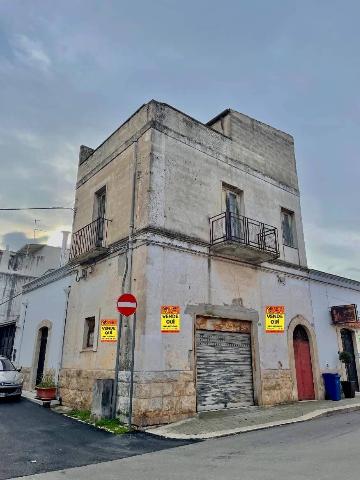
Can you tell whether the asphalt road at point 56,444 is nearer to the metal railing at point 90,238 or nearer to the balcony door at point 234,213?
the metal railing at point 90,238

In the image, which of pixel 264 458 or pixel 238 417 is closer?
pixel 264 458

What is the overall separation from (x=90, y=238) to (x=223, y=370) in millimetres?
6042

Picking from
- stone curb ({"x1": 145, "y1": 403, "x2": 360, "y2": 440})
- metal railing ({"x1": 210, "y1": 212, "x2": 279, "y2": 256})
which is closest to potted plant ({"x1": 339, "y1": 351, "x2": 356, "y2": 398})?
stone curb ({"x1": 145, "y1": 403, "x2": 360, "y2": 440})

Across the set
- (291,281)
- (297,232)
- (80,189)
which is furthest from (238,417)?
(80,189)

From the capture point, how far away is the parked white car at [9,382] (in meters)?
11.8

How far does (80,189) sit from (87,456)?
1027 centimetres

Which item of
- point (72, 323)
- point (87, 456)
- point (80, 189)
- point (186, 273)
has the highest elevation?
point (80, 189)

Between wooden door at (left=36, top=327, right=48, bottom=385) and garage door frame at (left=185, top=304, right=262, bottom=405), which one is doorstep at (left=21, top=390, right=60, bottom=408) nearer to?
wooden door at (left=36, top=327, right=48, bottom=385)

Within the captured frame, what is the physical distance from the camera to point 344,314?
14.2 metres

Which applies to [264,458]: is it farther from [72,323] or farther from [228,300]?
[72,323]

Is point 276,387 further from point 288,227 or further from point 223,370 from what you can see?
point 288,227

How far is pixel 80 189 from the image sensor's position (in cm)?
1421

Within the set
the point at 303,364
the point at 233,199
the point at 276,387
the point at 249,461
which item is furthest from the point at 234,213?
the point at 249,461

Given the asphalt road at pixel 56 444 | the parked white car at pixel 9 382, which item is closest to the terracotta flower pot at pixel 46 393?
the parked white car at pixel 9 382
